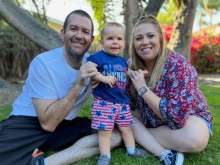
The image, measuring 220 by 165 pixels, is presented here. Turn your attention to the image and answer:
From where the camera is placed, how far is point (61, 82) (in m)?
2.94

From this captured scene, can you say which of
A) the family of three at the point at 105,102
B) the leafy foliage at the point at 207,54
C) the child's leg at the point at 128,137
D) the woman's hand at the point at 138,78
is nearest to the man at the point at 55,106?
the family of three at the point at 105,102

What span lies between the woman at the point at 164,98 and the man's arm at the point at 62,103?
49cm

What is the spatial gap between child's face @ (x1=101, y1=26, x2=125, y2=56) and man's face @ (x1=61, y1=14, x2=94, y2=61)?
7.2 inches

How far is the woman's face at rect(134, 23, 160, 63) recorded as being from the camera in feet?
9.85

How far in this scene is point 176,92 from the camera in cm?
290

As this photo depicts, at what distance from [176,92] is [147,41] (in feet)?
1.81

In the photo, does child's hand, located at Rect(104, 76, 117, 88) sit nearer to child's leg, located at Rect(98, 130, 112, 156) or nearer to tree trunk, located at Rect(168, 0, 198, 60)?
child's leg, located at Rect(98, 130, 112, 156)

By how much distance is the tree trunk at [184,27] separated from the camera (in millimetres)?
7680

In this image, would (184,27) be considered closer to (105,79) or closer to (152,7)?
(152,7)

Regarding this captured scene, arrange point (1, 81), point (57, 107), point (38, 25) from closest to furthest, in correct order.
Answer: point (57, 107)
point (38, 25)
point (1, 81)

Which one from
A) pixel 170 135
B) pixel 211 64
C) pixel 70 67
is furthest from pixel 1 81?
pixel 211 64

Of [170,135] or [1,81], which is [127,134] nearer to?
[170,135]

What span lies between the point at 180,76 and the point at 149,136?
693 millimetres

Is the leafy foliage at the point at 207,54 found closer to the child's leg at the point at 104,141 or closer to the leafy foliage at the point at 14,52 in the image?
the leafy foliage at the point at 14,52
